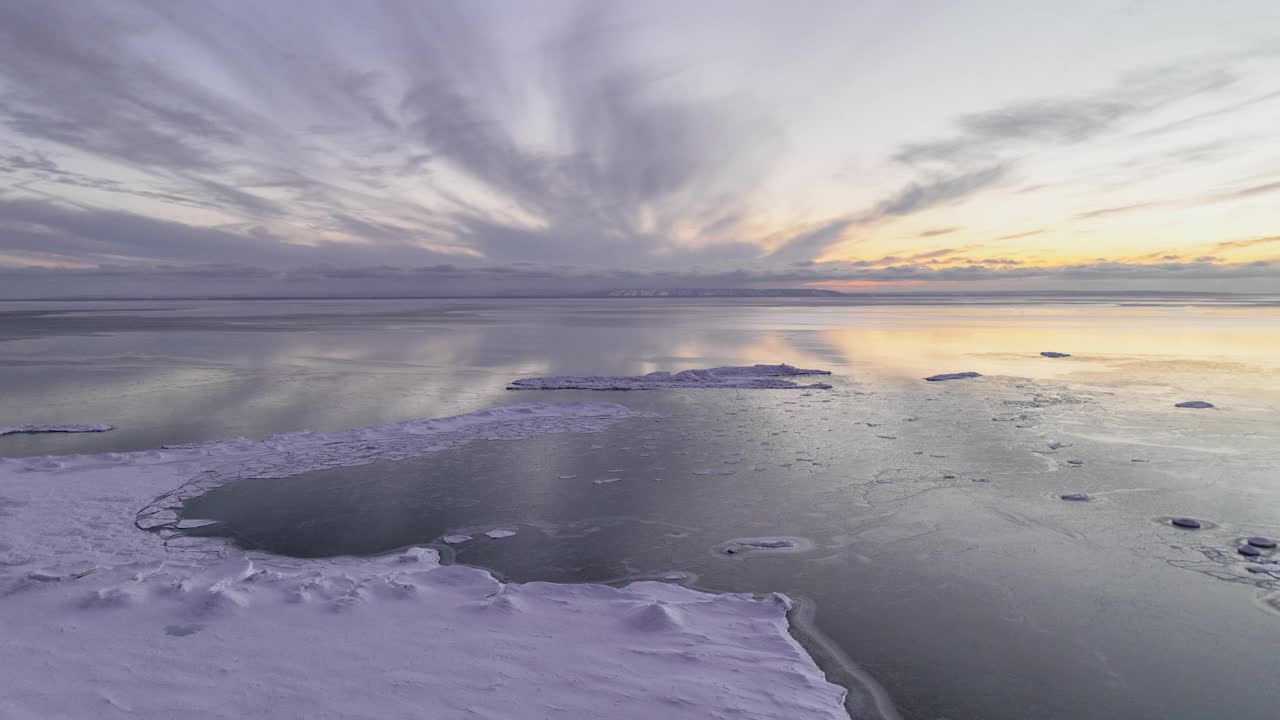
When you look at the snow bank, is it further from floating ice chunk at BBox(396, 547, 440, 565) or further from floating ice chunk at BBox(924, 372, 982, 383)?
floating ice chunk at BBox(924, 372, 982, 383)

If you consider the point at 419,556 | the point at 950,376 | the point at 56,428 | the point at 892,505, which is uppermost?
the point at 56,428

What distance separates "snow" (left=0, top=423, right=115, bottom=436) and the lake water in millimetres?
319

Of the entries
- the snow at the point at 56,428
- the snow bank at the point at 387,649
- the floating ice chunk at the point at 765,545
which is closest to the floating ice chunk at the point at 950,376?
the floating ice chunk at the point at 765,545

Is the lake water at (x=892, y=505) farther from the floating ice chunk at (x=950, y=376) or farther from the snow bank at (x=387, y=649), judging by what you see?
the floating ice chunk at (x=950, y=376)

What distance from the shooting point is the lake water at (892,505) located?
445 cm

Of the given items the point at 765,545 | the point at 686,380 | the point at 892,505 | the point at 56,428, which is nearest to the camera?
the point at 765,545

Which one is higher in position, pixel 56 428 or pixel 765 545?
pixel 56 428

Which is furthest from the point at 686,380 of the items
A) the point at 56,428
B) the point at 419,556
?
the point at 56,428

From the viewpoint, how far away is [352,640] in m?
4.38

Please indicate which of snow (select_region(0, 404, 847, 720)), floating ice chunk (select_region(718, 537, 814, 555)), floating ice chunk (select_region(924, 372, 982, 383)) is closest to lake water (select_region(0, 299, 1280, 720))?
floating ice chunk (select_region(718, 537, 814, 555))

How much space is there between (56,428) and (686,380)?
11.7 m

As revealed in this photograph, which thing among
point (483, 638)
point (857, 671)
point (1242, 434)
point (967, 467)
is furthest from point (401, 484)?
point (1242, 434)

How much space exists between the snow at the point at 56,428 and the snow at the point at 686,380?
727 cm

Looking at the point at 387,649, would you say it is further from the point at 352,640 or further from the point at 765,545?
the point at 765,545
